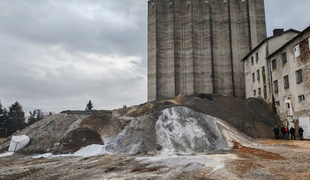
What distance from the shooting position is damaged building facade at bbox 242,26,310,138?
62.4 ft

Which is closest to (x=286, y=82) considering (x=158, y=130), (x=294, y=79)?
(x=294, y=79)

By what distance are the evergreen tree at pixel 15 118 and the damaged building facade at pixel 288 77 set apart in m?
56.3

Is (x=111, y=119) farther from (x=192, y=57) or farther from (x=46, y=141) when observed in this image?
(x=192, y=57)

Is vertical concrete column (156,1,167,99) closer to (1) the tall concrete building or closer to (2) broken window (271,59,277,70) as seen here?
(1) the tall concrete building

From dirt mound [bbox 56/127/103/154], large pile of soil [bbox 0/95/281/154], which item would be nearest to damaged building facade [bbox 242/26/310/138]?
large pile of soil [bbox 0/95/281/154]

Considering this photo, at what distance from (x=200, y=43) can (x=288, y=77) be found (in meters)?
25.4

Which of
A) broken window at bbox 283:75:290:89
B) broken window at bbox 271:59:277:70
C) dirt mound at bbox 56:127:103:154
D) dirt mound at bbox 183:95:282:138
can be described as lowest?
dirt mound at bbox 56:127:103:154

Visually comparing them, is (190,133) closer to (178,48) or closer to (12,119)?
(178,48)

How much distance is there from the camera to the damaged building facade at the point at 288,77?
62.4 feet

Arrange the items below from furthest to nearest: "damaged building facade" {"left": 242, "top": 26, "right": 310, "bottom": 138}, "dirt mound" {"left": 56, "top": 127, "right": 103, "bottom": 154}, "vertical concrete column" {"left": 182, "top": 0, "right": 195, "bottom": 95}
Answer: "vertical concrete column" {"left": 182, "top": 0, "right": 195, "bottom": 95} → "damaged building facade" {"left": 242, "top": 26, "right": 310, "bottom": 138} → "dirt mound" {"left": 56, "top": 127, "right": 103, "bottom": 154}

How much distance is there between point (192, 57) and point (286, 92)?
78.1 feet

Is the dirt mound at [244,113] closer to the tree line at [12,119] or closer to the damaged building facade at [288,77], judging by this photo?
the damaged building facade at [288,77]

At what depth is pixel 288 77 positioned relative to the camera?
70.6ft

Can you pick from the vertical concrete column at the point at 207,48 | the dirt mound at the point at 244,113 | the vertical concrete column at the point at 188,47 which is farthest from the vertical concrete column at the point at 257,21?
the dirt mound at the point at 244,113
